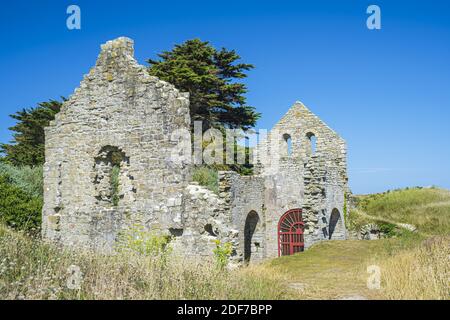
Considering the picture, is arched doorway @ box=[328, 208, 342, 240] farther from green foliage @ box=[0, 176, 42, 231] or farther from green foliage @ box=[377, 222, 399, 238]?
green foliage @ box=[0, 176, 42, 231]

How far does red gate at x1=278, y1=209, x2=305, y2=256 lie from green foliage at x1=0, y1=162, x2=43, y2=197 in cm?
1196

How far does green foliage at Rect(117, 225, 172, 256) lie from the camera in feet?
41.5

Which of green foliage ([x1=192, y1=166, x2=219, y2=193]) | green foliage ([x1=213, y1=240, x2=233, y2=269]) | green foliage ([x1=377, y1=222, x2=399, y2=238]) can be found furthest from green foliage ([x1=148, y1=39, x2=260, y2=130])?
green foliage ([x1=213, y1=240, x2=233, y2=269])

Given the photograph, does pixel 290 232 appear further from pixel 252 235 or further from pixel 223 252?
pixel 223 252

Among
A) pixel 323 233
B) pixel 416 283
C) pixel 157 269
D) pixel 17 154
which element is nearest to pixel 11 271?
pixel 157 269

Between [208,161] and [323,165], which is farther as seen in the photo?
[208,161]

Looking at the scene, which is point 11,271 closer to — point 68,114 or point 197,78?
point 68,114

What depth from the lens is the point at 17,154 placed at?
30.8 meters

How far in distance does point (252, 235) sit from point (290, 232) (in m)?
2.16

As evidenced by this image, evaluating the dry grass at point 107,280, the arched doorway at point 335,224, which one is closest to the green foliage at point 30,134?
the arched doorway at point 335,224

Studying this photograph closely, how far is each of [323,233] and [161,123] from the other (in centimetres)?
876
